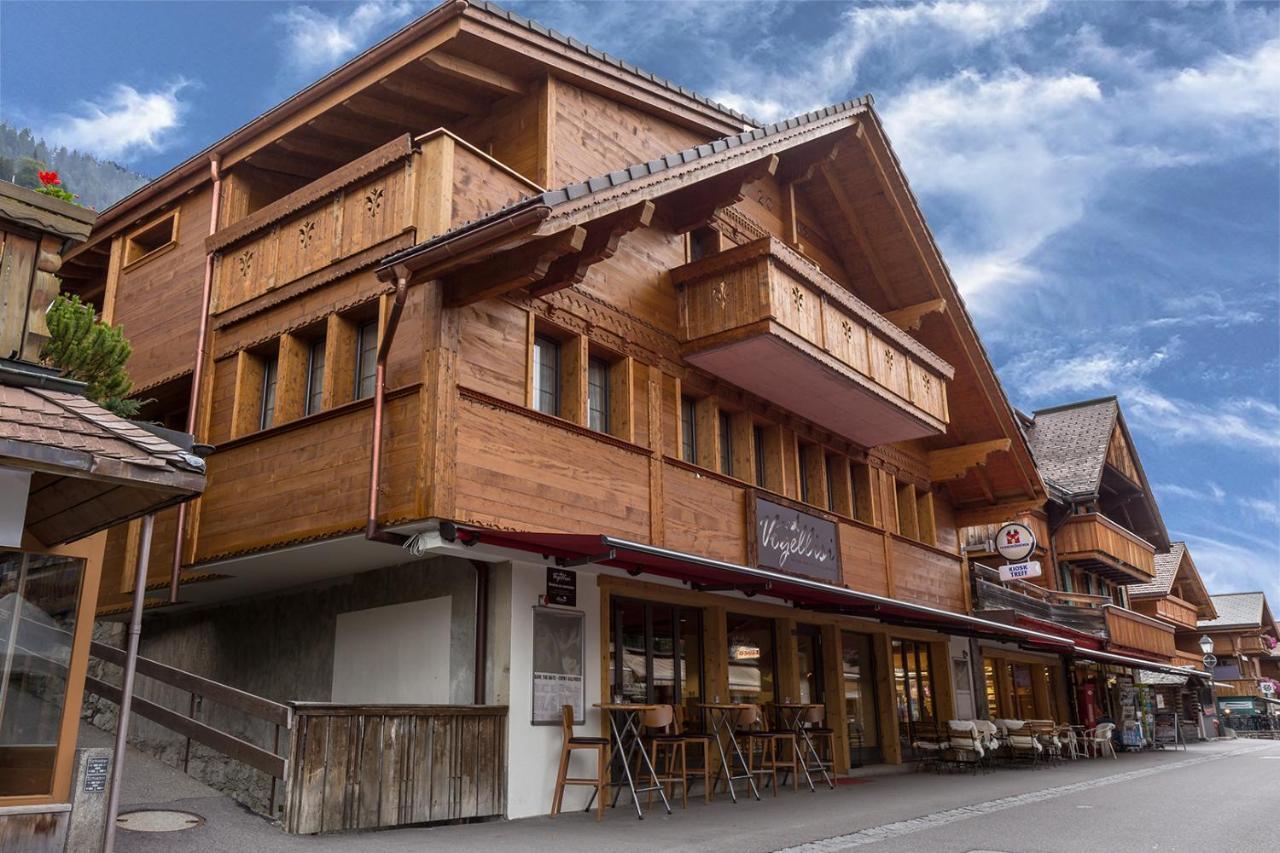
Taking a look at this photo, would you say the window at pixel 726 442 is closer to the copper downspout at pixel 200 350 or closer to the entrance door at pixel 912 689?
the entrance door at pixel 912 689

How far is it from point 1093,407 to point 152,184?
28978mm

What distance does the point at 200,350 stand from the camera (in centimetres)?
1355

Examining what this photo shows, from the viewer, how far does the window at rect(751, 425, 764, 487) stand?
15.9 meters

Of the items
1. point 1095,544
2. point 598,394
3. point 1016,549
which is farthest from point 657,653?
point 1095,544

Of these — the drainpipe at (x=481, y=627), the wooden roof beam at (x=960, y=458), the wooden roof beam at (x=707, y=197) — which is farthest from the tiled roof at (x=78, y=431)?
the wooden roof beam at (x=960, y=458)

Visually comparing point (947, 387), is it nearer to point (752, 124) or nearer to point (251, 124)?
point (752, 124)

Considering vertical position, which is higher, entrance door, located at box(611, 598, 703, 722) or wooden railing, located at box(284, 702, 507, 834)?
entrance door, located at box(611, 598, 703, 722)

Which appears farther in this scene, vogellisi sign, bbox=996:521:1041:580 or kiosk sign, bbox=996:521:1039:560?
Answer: kiosk sign, bbox=996:521:1039:560

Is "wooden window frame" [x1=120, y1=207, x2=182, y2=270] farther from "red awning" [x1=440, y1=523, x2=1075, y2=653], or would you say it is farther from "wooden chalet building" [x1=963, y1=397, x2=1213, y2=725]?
"wooden chalet building" [x1=963, y1=397, x2=1213, y2=725]

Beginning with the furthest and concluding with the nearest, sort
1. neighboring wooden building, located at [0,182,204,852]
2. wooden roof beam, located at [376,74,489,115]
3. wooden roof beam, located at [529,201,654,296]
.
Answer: wooden roof beam, located at [376,74,489,115]
wooden roof beam, located at [529,201,654,296]
neighboring wooden building, located at [0,182,204,852]

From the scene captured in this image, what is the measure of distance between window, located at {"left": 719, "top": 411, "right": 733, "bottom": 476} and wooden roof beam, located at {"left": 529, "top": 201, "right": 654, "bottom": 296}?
432 cm

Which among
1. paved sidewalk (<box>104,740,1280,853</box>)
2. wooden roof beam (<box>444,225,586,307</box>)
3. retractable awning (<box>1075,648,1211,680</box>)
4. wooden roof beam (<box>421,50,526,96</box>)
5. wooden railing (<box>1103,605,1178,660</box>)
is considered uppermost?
wooden roof beam (<box>421,50,526,96</box>)

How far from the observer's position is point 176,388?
14.4m

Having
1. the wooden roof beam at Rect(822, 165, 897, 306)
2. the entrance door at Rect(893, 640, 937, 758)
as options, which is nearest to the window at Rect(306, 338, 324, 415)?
the wooden roof beam at Rect(822, 165, 897, 306)
